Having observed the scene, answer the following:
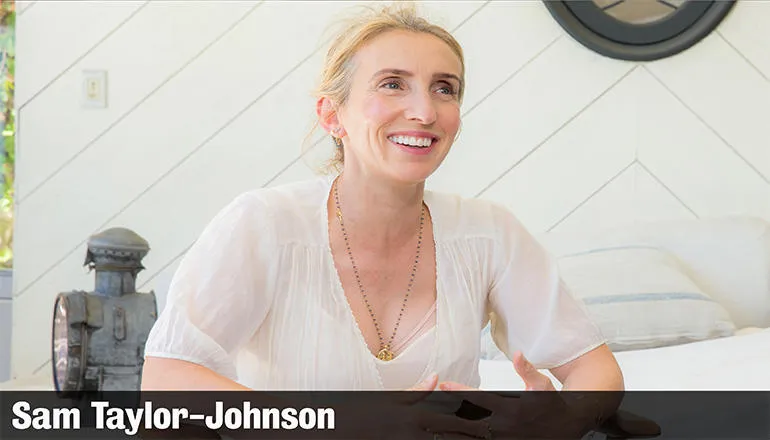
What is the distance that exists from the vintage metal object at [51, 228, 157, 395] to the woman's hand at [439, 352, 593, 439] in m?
1.40

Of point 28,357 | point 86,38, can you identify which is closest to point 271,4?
point 86,38

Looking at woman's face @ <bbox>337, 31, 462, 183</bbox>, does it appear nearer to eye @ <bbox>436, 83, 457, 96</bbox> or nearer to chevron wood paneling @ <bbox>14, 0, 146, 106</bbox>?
eye @ <bbox>436, 83, 457, 96</bbox>

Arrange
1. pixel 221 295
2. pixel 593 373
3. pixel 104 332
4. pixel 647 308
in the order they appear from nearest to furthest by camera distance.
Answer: pixel 221 295
pixel 593 373
pixel 647 308
pixel 104 332

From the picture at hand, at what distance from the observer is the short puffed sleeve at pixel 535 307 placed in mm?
1500

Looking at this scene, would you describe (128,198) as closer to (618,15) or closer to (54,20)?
(54,20)

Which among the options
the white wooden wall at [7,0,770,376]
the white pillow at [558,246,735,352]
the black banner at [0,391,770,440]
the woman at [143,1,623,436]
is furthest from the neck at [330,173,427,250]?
the white wooden wall at [7,0,770,376]

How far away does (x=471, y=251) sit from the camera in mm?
1527

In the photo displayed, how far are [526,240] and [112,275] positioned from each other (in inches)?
53.5

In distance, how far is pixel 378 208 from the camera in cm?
148

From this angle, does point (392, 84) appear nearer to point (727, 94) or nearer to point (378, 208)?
point (378, 208)

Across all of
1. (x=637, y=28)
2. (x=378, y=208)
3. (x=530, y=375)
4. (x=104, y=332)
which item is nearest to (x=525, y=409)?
(x=530, y=375)

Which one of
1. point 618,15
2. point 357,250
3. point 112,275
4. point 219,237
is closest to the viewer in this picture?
point 219,237

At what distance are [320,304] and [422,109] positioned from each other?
309 millimetres

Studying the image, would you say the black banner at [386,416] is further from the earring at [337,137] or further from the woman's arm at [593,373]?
the earring at [337,137]
